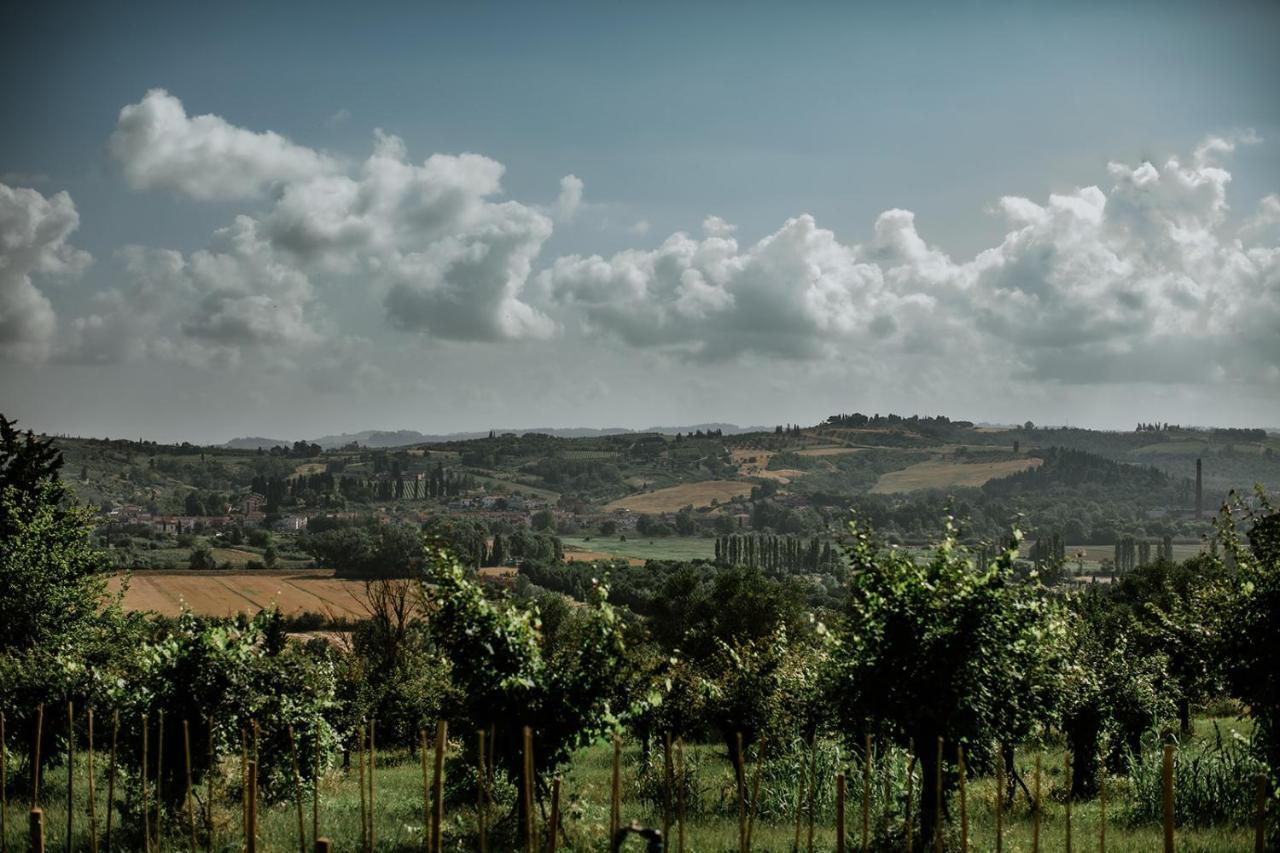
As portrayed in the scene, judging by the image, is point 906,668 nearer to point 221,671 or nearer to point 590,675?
point 590,675

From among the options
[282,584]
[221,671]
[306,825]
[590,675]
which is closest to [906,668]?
[590,675]

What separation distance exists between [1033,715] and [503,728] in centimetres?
875

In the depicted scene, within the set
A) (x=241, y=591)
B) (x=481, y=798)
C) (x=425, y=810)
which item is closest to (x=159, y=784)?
(x=425, y=810)

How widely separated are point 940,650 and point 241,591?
121 meters

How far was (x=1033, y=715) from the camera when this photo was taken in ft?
46.3

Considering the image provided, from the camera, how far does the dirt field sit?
10101 cm

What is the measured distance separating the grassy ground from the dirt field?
76705 mm

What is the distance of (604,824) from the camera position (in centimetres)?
1459

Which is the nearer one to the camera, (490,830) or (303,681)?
(490,830)

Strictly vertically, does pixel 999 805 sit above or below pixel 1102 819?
below

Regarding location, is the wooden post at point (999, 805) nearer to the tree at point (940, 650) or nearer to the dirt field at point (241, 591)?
the tree at point (940, 650)

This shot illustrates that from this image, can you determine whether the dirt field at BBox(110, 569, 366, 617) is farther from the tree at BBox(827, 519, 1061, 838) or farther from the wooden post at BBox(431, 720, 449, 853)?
the wooden post at BBox(431, 720, 449, 853)

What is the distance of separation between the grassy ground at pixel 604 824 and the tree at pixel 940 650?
1618 mm

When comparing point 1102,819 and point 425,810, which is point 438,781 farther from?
point 1102,819
